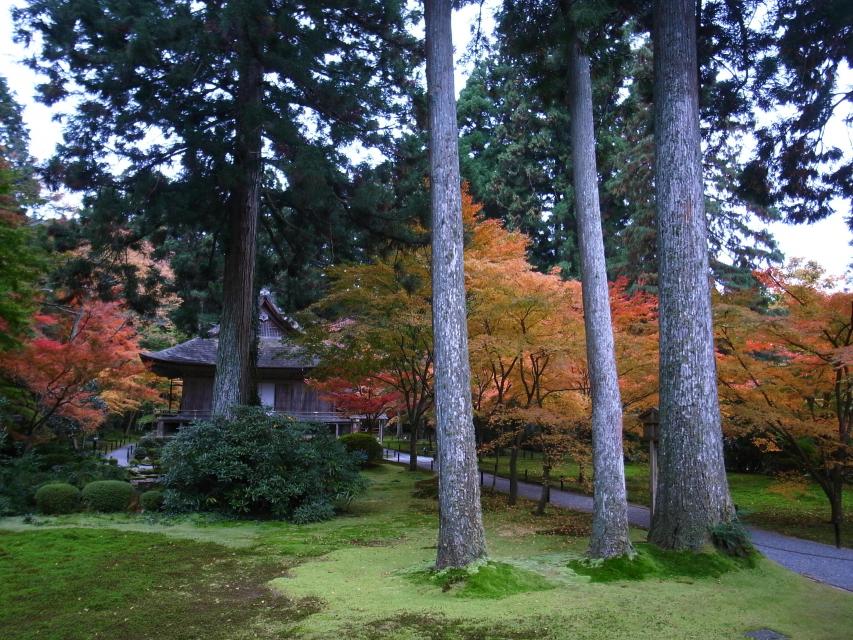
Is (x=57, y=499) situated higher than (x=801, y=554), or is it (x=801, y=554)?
(x=57, y=499)

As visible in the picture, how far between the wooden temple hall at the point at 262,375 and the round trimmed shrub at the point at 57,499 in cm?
992

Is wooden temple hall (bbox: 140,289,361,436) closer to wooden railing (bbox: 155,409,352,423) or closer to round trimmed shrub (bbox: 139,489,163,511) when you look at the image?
wooden railing (bbox: 155,409,352,423)

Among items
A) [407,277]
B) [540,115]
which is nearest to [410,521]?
[407,277]

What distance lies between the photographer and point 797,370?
10570mm

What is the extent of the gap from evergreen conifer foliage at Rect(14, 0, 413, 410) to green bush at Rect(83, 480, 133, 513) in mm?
2379

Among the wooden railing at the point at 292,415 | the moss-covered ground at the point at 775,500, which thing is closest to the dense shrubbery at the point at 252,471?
the moss-covered ground at the point at 775,500

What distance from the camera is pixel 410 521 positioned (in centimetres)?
1101

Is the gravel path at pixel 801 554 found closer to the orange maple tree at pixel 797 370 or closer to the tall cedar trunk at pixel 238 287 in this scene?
the orange maple tree at pixel 797 370

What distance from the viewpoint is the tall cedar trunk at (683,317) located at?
23.4 feet

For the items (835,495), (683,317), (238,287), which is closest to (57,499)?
(238,287)

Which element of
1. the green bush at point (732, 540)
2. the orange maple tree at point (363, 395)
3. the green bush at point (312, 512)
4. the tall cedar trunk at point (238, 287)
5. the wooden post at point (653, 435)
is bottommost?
the green bush at point (312, 512)

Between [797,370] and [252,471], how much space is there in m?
9.98

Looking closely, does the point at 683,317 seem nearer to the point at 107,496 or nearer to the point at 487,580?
the point at 487,580

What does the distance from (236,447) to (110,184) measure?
17.7ft
